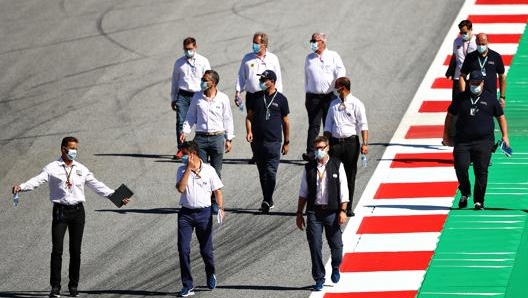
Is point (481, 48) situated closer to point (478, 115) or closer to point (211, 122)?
point (478, 115)

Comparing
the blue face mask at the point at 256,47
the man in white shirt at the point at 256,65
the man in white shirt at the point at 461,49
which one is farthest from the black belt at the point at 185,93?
the man in white shirt at the point at 461,49

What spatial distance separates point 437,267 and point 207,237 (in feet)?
9.48

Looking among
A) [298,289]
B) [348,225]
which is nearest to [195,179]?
[298,289]

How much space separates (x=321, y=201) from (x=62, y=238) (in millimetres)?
3287

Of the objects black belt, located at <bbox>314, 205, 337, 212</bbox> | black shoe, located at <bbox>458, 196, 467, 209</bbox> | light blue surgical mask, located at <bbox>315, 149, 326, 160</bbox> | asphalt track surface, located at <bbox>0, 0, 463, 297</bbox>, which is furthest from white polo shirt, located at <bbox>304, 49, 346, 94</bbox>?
black belt, located at <bbox>314, 205, 337, 212</bbox>

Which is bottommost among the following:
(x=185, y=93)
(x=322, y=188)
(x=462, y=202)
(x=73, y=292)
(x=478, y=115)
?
(x=73, y=292)

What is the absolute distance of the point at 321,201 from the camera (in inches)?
686

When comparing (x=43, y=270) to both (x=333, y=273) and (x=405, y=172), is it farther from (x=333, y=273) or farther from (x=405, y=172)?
(x=405, y=172)

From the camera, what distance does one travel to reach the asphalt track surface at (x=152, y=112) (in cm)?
1895

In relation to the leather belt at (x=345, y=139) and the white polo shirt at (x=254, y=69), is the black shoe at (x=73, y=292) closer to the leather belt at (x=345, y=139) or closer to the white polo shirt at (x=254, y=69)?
the leather belt at (x=345, y=139)

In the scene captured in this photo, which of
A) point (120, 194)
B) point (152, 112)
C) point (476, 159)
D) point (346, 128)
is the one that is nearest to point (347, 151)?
point (346, 128)

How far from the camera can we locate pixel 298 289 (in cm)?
1778

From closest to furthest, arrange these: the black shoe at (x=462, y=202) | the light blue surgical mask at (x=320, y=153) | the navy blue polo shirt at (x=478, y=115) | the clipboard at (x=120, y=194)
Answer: the light blue surgical mask at (x=320, y=153)
the clipboard at (x=120, y=194)
the navy blue polo shirt at (x=478, y=115)
the black shoe at (x=462, y=202)

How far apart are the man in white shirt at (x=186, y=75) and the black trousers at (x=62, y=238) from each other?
16.4ft
